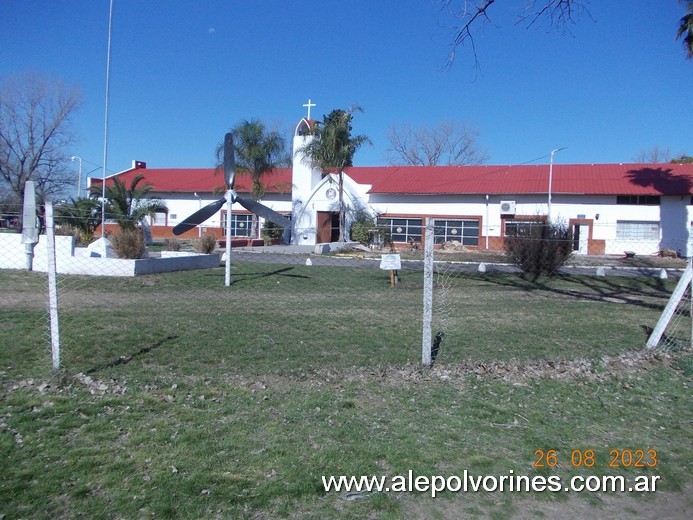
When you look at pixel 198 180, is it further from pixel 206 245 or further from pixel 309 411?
pixel 309 411

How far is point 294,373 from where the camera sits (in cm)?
612

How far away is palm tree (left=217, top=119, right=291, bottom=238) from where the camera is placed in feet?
119

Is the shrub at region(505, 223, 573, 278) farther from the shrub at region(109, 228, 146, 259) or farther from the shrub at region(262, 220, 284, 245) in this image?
the shrub at region(262, 220, 284, 245)

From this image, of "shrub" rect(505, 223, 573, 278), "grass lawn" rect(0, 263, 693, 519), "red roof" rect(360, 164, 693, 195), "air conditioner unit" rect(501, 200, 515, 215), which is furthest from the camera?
"air conditioner unit" rect(501, 200, 515, 215)

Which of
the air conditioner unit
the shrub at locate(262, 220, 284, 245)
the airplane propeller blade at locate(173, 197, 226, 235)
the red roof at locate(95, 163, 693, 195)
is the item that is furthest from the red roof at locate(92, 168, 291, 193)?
the airplane propeller blade at locate(173, 197, 226, 235)

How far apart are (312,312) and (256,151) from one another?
28.0 metres

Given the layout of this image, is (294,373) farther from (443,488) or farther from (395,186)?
(395,186)

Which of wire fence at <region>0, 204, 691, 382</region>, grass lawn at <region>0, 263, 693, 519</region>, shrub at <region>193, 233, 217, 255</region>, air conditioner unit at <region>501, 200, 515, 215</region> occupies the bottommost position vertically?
grass lawn at <region>0, 263, 693, 519</region>

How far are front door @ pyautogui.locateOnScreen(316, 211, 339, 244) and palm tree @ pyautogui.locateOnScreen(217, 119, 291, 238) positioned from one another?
420 cm

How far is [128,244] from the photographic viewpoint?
54.7 ft

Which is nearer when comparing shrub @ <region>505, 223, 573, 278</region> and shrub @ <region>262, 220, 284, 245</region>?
shrub @ <region>505, 223, 573, 278</region>

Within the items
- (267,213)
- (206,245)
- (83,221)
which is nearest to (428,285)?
(267,213)

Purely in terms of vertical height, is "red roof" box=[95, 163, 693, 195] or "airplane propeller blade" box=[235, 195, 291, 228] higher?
"red roof" box=[95, 163, 693, 195]

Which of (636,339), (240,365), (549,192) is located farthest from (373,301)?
(549,192)
